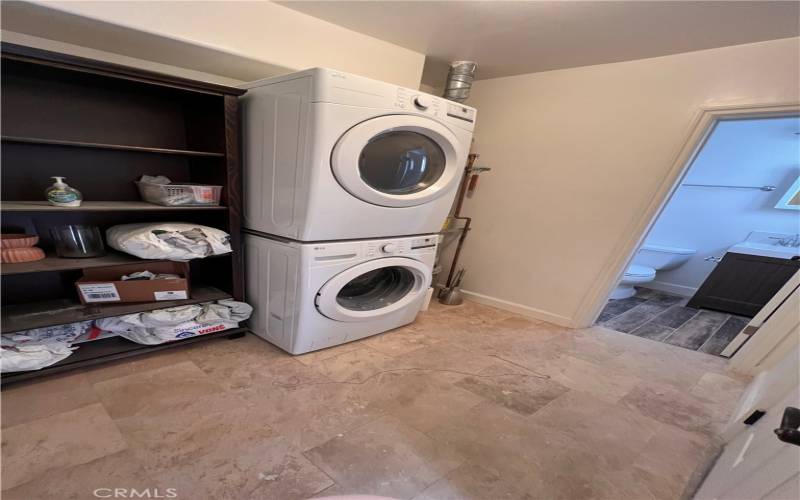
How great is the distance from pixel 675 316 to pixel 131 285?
4.05 m

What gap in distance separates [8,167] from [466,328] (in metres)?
2.35

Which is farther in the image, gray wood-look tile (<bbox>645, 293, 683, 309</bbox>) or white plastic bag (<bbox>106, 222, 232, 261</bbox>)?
gray wood-look tile (<bbox>645, 293, 683, 309</bbox>)

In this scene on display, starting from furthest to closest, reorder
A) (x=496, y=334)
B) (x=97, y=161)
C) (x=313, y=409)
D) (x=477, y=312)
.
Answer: (x=477, y=312) < (x=496, y=334) < (x=97, y=161) < (x=313, y=409)

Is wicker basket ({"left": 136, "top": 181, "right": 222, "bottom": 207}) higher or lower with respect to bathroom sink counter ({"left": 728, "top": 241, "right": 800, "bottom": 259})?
lower

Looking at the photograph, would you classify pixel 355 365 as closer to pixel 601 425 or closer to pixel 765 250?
pixel 601 425

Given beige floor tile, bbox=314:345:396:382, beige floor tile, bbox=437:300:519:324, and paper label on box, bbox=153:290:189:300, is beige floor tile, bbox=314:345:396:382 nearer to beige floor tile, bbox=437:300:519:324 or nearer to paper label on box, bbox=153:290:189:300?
paper label on box, bbox=153:290:189:300

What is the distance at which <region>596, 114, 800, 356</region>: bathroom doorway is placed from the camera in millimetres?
2748

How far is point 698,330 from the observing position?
2.54 metres

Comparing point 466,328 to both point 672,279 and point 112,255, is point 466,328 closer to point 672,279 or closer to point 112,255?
point 112,255

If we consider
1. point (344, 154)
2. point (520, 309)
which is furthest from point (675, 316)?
point (344, 154)

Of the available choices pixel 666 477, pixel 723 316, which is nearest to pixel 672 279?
pixel 723 316

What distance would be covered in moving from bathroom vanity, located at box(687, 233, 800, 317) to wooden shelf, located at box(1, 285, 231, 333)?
447cm

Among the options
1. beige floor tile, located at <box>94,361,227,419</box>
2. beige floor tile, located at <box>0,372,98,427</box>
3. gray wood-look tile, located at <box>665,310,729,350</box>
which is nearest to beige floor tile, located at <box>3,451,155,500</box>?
beige floor tile, located at <box>94,361,227,419</box>

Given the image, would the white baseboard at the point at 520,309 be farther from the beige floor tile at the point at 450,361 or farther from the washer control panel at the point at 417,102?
the washer control panel at the point at 417,102
